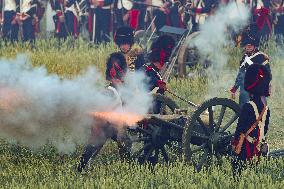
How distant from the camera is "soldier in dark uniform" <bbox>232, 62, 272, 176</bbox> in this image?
8609 millimetres

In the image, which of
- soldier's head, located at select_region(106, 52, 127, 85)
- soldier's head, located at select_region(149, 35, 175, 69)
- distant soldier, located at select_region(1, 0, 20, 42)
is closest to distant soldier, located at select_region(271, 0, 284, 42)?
distant soldier, located at select_region(1, 0, 20, 42)

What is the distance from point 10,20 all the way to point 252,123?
15.7 m

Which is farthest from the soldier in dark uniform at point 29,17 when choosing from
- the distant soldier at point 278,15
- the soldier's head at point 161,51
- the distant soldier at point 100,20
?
the soldier's head at point 161,51

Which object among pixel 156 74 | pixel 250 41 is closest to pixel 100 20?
pixel 250 41

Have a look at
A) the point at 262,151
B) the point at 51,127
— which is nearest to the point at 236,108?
the point at 262,151

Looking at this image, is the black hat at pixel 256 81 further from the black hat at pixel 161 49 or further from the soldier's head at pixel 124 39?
the soldier's head at pixel 124 39

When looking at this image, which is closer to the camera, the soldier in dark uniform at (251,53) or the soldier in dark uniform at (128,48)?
the soldier in dark uniform at (128,48)

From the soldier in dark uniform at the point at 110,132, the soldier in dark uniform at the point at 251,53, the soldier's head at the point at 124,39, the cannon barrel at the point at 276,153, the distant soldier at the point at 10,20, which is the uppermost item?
the soldier's head at the point at 124,39

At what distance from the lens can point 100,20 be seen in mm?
22688

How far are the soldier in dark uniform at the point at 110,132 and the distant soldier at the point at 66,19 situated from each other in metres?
13.2

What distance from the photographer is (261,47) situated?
19.1 meters

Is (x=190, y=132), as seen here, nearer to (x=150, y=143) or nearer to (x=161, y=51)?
(x=150, y=143)

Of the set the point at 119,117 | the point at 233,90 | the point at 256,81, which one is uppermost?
the point at 256,81

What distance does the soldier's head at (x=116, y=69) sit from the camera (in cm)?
962
